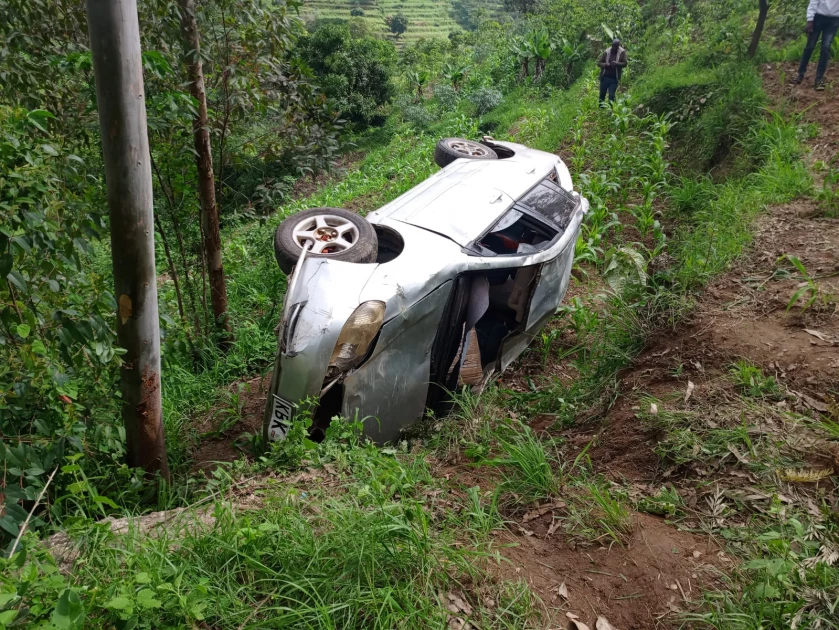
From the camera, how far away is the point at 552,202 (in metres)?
5.14

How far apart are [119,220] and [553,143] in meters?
9.28

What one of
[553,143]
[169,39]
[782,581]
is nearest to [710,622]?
[782,581]

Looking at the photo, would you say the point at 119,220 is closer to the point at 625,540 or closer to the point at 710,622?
the point at 625,540

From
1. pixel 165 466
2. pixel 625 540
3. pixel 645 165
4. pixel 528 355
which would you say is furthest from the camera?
pixel 645 165

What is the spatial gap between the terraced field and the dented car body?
45.8 meters

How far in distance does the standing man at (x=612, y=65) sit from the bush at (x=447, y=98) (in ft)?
25.9

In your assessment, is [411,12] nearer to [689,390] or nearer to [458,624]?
[689,390]

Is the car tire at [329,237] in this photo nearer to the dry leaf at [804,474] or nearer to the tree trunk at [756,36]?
the dry leaf at [804,474]

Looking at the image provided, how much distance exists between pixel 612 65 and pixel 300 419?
10057 millimetres

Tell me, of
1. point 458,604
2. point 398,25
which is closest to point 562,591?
point 458,604

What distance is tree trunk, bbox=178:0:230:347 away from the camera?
428cm

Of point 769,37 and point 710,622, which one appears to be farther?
point 769,37

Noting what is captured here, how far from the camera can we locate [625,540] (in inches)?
106

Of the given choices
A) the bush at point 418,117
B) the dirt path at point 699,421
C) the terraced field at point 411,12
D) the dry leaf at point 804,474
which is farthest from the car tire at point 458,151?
the terraced field at point 411,12
